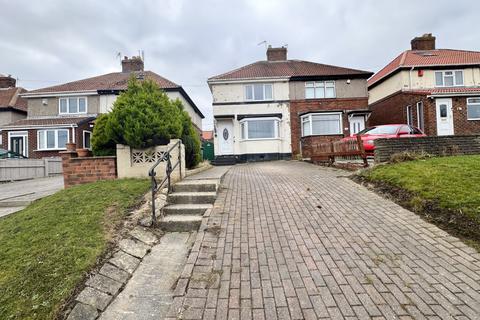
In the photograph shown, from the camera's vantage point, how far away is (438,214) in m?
4.86

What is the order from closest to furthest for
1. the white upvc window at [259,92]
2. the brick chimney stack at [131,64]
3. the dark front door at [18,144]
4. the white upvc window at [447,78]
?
the white upvc window at [259,92], the white upvc window at [447,78], the dark front door at [18,144], the brick chimney stack at [131,64]

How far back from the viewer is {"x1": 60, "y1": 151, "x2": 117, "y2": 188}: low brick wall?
754 cm

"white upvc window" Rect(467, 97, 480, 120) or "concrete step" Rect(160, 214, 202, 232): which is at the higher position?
"white upvc window" Rect(467, 97, 480, 120)

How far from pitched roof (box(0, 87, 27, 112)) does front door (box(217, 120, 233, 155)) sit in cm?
1961

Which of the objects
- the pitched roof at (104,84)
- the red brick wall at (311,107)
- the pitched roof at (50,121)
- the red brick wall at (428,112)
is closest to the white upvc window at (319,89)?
the red brick wall at (311,107)

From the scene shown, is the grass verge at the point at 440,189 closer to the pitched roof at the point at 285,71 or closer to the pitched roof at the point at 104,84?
the pitched roof at the point at 285,71

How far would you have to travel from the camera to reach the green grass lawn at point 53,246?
286cm

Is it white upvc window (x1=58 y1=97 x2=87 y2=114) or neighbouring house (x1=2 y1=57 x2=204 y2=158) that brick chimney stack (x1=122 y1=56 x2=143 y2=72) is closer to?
neighbouring house (x1=2 y1=57 x2=204 y2=158)

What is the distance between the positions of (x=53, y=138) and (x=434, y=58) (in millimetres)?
30922

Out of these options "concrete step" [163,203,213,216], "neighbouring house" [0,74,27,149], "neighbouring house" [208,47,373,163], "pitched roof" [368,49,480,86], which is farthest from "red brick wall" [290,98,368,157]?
"neighbouring house" [0,74,27,149]

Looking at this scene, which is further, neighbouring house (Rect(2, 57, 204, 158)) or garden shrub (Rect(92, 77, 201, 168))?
neighbouring house (Rect(2, 57, 204, 158))

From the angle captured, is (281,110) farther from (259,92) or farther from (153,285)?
(153,285)

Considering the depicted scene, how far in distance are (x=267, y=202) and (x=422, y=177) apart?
359cm

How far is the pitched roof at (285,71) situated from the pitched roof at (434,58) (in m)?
3.14
